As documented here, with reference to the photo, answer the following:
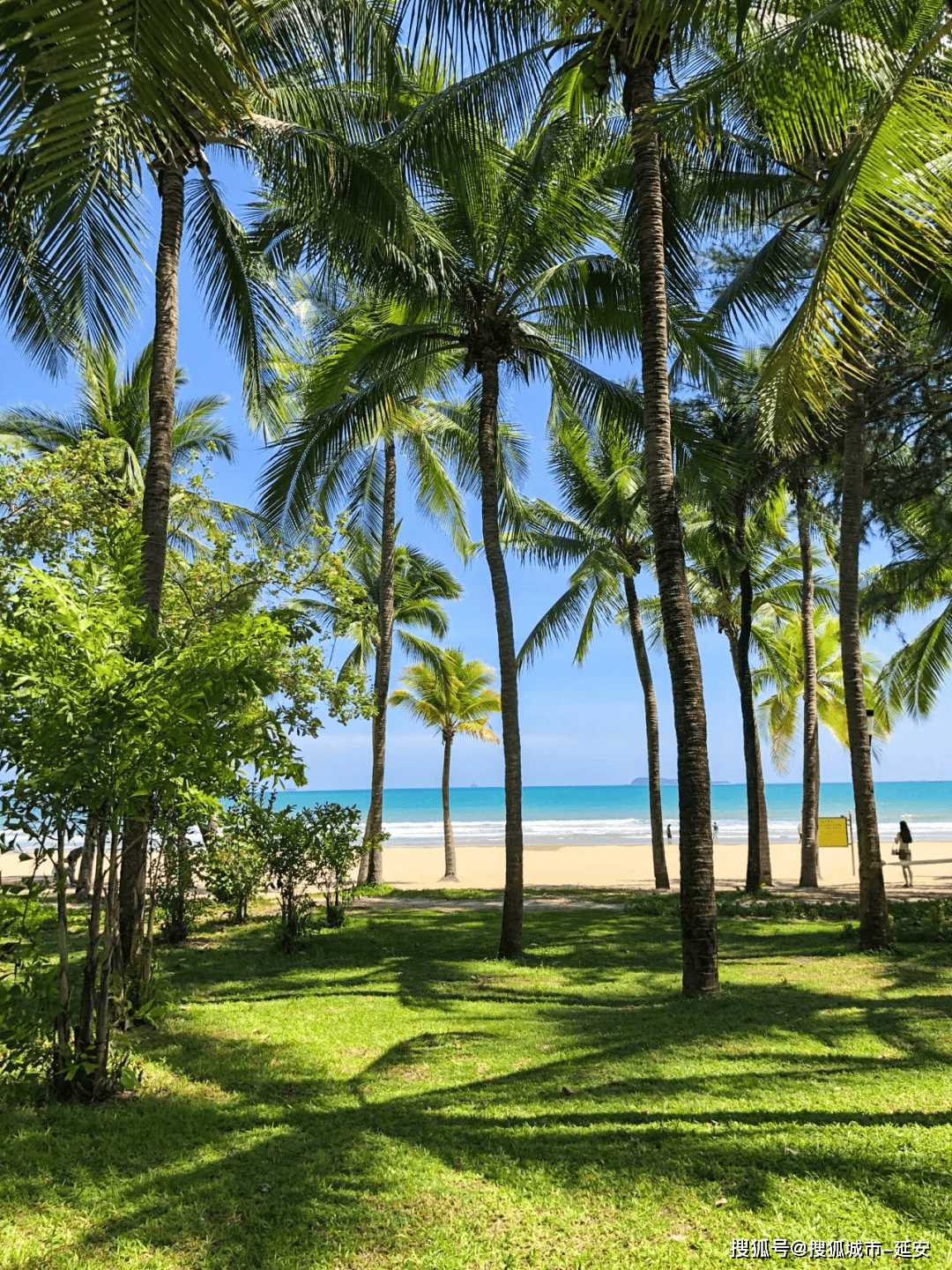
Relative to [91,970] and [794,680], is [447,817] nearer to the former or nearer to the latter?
[794,680]

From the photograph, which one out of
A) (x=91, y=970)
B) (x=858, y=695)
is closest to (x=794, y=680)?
(x=858, y=695)

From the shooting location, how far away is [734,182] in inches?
410

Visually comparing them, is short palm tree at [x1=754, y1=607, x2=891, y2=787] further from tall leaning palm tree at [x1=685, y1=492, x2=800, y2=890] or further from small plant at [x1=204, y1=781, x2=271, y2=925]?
small plant at [x1=204, y1=781, x2=271, y2=925]

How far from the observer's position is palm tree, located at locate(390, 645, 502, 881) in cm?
2764

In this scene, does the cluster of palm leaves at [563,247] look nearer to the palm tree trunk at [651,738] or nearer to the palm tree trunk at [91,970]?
the palm tree trunk at [91,970]

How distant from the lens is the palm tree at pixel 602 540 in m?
17.3

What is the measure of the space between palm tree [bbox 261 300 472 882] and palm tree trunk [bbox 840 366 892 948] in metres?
5.64

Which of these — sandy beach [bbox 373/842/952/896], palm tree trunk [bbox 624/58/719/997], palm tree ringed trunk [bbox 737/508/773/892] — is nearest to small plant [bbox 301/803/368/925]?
palm tree trunk [bbox 624/58/719/997]

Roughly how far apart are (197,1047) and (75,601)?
3361 millimetres

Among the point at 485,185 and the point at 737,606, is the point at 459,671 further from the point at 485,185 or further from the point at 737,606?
the point at 485,185

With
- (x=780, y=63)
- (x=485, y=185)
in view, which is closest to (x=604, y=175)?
(x=485, y=185)

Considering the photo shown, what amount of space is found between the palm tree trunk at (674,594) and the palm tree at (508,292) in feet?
5.77

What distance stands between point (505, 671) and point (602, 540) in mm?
9524

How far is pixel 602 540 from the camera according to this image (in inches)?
742
